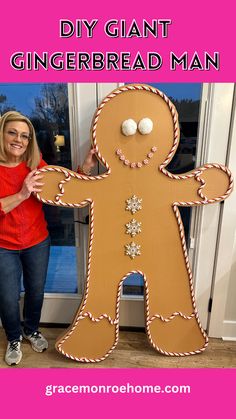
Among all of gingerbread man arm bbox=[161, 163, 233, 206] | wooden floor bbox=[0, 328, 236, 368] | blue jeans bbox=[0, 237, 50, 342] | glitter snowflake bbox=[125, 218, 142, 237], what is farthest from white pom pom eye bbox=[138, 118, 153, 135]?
wooden floor bbox=[0, 328, 236, 368]

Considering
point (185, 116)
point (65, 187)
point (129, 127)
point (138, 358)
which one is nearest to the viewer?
point (129, 127)

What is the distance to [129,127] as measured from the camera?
136cm

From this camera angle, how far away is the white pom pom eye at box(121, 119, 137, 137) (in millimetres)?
1357

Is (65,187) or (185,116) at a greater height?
(185,116)

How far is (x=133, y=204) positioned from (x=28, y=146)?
0.62 meters

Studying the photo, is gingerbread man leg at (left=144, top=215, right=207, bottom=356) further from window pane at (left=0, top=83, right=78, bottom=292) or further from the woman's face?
the woman's face

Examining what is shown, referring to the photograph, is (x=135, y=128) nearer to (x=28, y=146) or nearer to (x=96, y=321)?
(x=28, y=146)

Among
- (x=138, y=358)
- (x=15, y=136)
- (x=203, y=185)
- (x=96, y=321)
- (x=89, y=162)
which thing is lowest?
(x=138, y=358)

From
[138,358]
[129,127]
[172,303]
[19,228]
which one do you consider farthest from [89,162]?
[138,358]

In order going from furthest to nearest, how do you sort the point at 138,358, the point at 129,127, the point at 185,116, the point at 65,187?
the point at 138,358
the point at 185,116
the point at 65,187
the point at 129,127

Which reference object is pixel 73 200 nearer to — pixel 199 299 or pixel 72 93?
pixel 72 93

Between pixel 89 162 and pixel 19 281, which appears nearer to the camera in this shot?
pixel 89 162

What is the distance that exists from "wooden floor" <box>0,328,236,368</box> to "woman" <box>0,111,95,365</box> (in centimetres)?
6

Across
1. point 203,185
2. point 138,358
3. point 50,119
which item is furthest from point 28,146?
point 138,358
